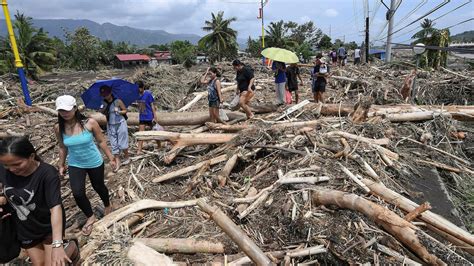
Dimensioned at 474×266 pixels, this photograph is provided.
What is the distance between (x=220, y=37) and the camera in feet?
136

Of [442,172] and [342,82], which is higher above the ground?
[342,82]

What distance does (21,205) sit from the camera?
7.89ft

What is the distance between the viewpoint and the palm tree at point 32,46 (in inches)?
1062

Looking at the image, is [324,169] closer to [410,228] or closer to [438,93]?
[410,228]

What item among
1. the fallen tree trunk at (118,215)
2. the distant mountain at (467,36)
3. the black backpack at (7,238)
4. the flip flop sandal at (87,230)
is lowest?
the flip flop sandal at (87,230)

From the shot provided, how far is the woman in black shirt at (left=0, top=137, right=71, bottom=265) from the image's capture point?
2281 millimetres

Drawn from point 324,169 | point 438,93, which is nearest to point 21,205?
point 324,169

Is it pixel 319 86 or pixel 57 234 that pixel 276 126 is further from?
pixel 57 234

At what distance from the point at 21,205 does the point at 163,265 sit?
124 cm

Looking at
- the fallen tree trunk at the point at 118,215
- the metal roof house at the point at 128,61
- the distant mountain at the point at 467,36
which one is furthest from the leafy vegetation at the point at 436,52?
the metal roof house at the point at 128,61

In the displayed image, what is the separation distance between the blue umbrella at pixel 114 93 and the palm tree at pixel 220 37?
120 feet

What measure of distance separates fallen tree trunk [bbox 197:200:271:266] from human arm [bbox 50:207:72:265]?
1.08 meters

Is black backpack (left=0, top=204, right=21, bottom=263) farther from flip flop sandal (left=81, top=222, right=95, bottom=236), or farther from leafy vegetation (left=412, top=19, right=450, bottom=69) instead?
leafy vegetation (left=412, top=19, right=450, bottom=69)

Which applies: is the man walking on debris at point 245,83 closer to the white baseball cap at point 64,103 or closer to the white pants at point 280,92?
the white pants at point 280,92
